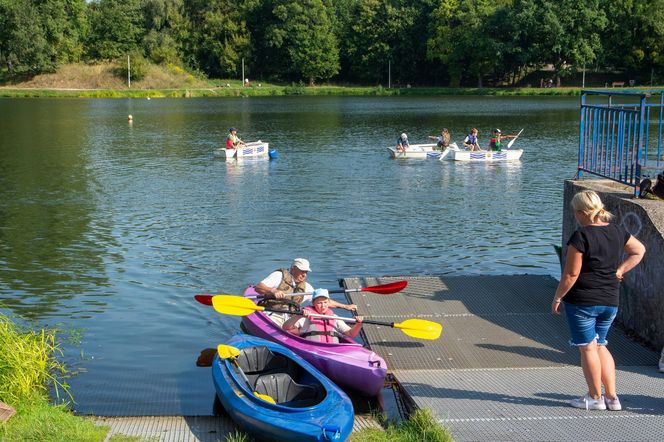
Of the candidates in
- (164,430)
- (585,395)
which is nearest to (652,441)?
(585,395)

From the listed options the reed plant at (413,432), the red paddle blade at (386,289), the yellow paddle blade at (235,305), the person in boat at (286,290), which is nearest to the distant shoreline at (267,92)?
the red paddle blade at (386,289)

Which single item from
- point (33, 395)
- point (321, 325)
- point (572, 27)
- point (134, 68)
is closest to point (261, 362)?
point (321, 325)

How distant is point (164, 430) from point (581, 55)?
90092 millimetres

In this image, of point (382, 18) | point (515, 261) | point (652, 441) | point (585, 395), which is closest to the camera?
point (652, 441)

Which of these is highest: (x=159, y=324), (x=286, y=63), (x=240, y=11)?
(x=240, y=11)

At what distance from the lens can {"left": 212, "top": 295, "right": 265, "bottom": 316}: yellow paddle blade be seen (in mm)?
9477

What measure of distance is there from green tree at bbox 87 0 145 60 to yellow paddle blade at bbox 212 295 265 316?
9773cm

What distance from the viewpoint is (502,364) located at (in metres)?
8.91

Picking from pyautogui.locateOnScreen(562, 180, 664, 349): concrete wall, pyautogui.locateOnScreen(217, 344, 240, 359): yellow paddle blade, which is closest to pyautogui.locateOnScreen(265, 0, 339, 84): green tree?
pyautogui.locateOnScreen(562, 180, 664, 349): concrete wall

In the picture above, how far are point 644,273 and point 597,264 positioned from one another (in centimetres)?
299

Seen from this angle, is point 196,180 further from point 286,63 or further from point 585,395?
point 286,63

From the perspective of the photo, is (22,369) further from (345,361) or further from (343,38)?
(343,38)

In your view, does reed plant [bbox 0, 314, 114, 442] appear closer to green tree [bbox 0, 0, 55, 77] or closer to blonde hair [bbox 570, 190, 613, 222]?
blonde hair [bbox 570, 190, 613, 222]

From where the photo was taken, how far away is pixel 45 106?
7050 cm
